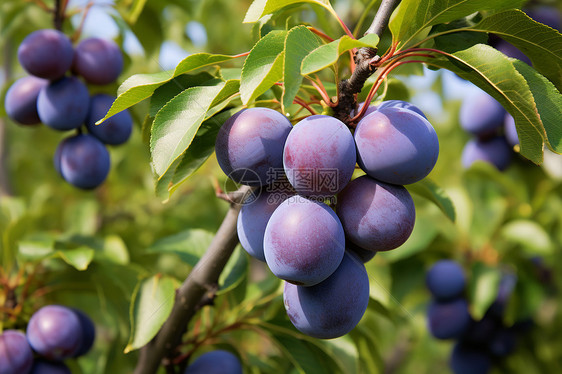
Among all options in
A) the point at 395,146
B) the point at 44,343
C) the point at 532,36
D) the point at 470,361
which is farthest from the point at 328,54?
the point at 470,361

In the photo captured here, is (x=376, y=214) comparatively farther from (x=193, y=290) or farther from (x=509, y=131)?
(x=509, y=131)

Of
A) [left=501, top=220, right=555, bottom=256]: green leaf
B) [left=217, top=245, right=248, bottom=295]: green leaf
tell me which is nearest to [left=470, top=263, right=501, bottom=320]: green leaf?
[left=501, top=220, right=555, bottom=256]: green leaf

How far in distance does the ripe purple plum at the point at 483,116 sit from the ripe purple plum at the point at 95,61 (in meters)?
1.30

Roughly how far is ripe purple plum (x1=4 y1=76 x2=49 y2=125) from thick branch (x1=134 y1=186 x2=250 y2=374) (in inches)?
29.0

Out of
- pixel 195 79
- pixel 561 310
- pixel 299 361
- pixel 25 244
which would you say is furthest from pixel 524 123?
pixel 561 310

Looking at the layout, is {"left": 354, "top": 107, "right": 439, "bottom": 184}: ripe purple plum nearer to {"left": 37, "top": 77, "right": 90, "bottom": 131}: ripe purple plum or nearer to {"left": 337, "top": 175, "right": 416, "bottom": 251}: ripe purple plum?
{"left": 337, "top": 175, "right": 416, "bottom": 251}: ripe purple plum

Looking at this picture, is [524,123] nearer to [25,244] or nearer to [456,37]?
[456,37]

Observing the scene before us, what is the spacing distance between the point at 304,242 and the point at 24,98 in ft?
3.47

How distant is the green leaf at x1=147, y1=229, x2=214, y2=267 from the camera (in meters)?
1.21

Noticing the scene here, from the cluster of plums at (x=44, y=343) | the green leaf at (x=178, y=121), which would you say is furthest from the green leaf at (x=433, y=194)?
the cluster of plums at (x=44, y=343)

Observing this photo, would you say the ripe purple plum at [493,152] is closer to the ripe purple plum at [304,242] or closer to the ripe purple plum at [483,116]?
the ripe purple plum at [483,116]

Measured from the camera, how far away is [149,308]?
1051 mm

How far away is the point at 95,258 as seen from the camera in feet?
4.27

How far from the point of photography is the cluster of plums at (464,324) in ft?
5.75
